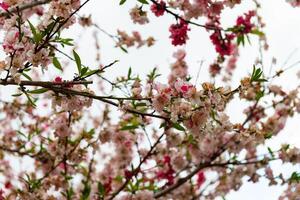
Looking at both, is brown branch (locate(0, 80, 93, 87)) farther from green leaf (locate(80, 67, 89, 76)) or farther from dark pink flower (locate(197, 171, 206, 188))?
dark pink flower (locate(197, 171, 206, 188))

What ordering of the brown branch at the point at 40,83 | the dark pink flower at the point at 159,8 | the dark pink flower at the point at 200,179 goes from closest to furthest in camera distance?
the brown branch at the point at 40,83, the dark pink flower at the point at 159,8, the dark pink flower at the point at 200,179

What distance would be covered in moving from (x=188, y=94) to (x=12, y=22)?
1.16m

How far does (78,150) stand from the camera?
201 inches

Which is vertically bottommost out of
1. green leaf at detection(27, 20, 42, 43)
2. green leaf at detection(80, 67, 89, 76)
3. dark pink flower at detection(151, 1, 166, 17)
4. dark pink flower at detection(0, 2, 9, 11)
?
green leaf at detection(80, 67, 89, 76)

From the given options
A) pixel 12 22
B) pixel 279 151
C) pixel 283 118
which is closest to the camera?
pixel 12 22

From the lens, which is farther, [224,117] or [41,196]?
[41,196]

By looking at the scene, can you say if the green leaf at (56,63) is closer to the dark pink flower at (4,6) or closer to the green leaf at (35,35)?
the green leaf at (35,35)

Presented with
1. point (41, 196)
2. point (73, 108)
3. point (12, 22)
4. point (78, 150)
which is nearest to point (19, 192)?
point (41, 196)

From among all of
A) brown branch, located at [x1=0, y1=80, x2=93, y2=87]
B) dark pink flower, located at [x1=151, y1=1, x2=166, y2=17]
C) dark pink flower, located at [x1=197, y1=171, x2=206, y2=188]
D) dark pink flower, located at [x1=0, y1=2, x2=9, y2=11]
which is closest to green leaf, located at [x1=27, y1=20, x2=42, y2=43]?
brown branch, located at [x1=0, y1=80, x2=93, y2=87]

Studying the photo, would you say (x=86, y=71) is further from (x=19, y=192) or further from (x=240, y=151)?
(x=240, y=151)

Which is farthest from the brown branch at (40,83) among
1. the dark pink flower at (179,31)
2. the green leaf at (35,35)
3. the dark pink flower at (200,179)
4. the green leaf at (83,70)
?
the dark pink flower at (200,179)

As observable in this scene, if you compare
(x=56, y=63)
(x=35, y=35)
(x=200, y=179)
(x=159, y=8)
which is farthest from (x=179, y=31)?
(x=200, y=179)

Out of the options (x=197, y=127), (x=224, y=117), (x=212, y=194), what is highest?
(x=212, y=194)

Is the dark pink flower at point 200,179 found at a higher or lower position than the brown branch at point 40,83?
→ higher
